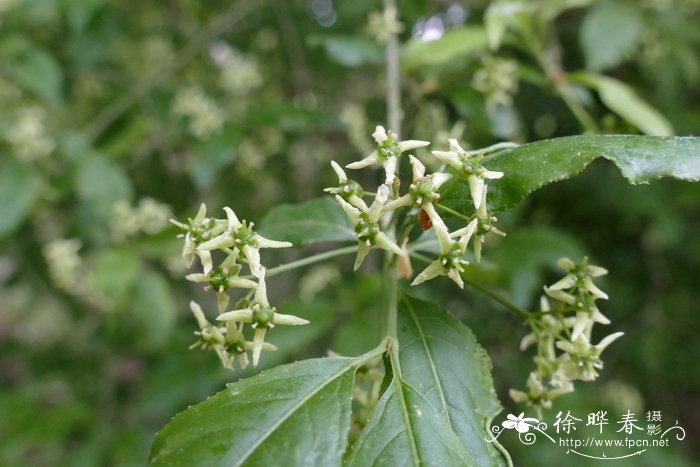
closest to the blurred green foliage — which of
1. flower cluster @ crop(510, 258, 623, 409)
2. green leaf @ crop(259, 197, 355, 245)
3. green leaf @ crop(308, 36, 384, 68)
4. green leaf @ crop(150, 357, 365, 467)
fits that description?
green leaf @ crop(308, 36, 384, 68)

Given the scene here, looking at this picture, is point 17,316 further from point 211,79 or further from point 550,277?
point 550,277

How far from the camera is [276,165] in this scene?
11.2ft

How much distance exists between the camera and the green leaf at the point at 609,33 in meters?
2.33

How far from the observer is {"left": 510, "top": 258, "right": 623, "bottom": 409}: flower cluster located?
1148 millimetres

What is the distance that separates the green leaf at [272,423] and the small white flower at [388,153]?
31 centimetres

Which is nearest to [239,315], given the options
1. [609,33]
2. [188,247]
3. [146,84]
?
[188,247]

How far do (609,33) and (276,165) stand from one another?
1646 mm

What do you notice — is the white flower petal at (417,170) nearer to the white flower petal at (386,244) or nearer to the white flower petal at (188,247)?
the white flower petal at (386,244)

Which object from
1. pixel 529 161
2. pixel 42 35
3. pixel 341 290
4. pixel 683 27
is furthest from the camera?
pixel 42 35

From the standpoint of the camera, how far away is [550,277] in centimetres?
325

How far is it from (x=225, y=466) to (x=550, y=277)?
263cm

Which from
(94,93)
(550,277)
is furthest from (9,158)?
(550,277)

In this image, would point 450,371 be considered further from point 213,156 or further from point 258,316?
point 213,156

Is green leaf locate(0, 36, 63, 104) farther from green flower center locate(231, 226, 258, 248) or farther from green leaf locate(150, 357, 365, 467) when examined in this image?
green leaf locate(150, 357, 365, 467)
